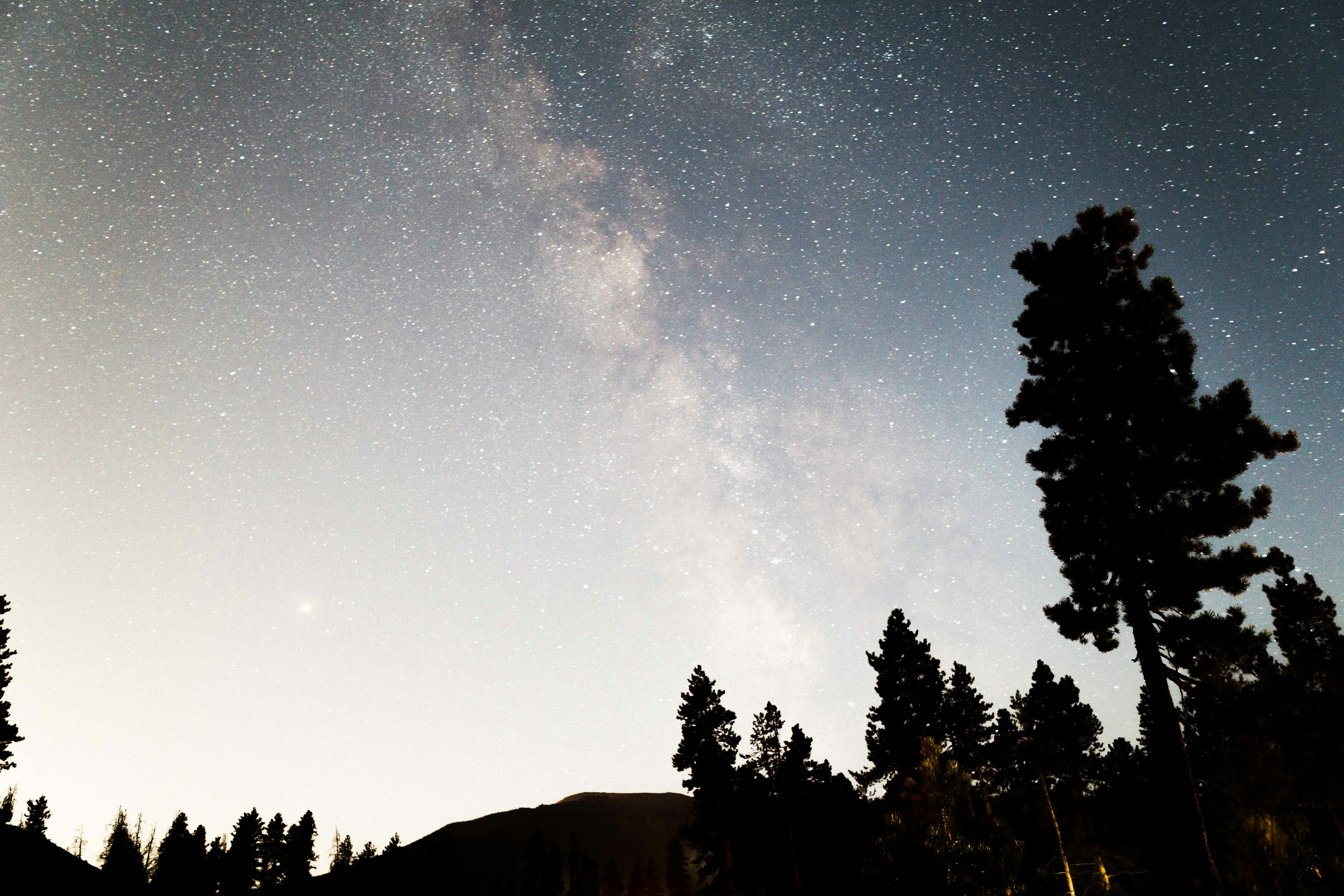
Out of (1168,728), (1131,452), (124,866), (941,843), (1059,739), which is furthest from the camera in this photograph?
(124,866)

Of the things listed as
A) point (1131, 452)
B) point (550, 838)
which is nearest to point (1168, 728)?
point (1131, 452)

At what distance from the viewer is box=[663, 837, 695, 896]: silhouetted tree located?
99.6 meters

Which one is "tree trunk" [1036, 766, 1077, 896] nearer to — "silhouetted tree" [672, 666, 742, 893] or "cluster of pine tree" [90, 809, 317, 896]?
"silhouetted tree" [672, 666, 742, 893]

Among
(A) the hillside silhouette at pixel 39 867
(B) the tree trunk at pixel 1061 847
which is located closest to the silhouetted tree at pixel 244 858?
(A) the hillside silhouette at pixel 39 867

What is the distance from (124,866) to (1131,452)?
286 ft

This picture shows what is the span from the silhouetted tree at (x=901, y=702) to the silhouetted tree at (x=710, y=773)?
26.9ft

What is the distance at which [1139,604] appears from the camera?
575 inches

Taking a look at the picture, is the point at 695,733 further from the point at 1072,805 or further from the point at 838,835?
the point at 1072,805

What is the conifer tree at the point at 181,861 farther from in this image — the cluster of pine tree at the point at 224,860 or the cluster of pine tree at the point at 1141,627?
the cluster of pine tree at the point at 1141,627

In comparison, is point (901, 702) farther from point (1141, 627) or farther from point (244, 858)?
point (244, 858)

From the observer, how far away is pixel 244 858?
224 ft

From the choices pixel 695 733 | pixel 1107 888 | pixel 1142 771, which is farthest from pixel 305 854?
pixel 1107 888

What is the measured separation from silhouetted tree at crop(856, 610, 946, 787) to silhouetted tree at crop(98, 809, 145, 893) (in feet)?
170

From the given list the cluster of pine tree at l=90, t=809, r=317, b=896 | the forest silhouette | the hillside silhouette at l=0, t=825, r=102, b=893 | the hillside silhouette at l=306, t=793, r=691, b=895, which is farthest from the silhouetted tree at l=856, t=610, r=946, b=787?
the hillside silhouette at l=306, t=793, r=691, b=895
